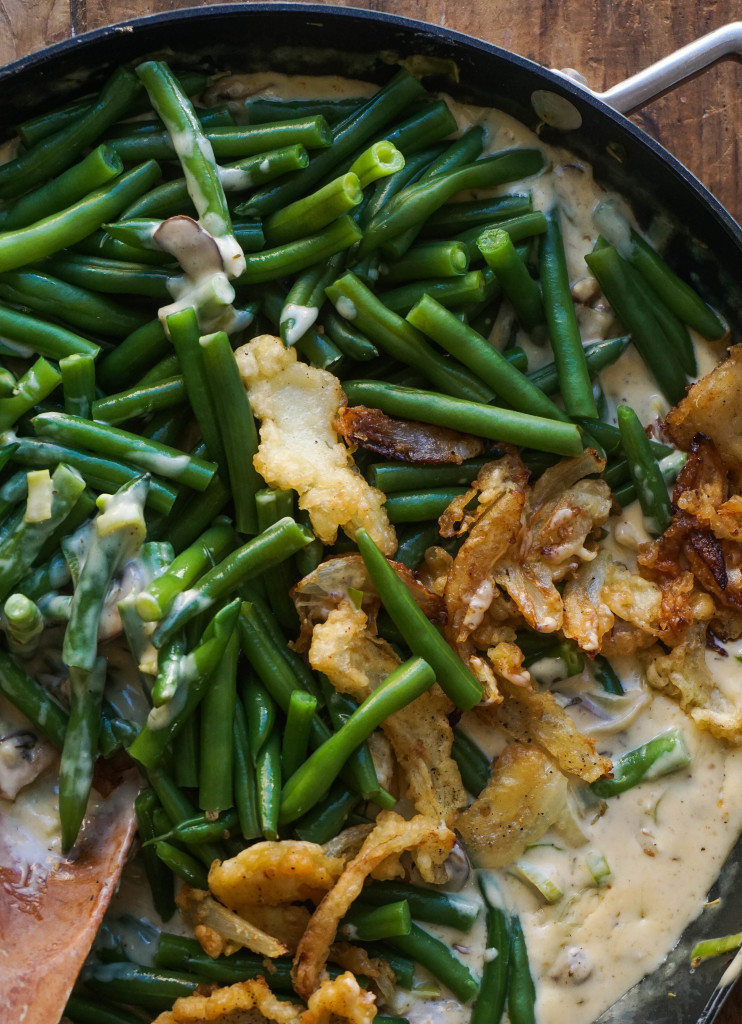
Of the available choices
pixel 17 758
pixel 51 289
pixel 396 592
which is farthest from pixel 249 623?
pixel 51 289

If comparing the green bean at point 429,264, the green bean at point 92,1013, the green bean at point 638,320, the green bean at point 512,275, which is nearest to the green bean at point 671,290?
the green bean at point 638,320

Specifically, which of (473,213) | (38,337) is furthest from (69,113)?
(473,213)

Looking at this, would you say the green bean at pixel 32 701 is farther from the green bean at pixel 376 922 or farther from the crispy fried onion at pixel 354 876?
the green bean at pixel 376 922

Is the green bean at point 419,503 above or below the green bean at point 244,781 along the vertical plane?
above

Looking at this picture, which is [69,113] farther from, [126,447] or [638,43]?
[638,43]

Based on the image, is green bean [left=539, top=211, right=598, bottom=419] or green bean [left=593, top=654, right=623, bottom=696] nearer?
green bean [left=539, top=211, right=598, bottom=419]

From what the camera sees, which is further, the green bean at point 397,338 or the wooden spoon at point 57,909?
the green bean at point 397,338

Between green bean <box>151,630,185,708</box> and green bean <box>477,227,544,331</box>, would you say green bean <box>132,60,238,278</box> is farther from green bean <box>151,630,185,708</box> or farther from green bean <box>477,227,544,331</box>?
green bean <box>151,630,185,708</box>

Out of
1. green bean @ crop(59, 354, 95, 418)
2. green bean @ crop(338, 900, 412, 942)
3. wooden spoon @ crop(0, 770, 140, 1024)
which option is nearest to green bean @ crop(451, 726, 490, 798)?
green bean @ crop(338, 900, 412, 942)
